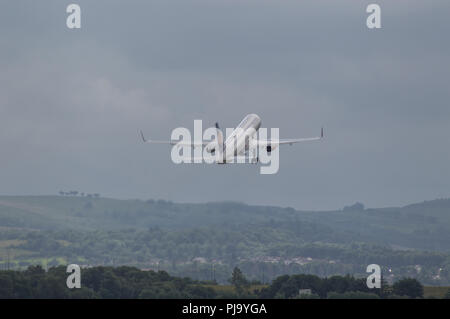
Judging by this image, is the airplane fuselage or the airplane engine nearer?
the airplane fuselage

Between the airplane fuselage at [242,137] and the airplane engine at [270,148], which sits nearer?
the airplane fuselage at [242,137]

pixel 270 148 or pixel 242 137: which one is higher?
pixel 242 137

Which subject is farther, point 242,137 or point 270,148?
point 242,137
